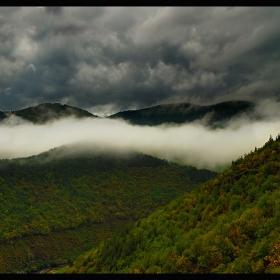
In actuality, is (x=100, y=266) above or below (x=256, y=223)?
below

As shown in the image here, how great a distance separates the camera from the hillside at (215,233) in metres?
107

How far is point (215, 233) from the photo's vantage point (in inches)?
4872

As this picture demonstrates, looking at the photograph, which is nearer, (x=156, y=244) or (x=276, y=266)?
(x=276, y=266)

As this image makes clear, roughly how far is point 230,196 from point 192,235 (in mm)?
25753

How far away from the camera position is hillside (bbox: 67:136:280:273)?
10656 cm

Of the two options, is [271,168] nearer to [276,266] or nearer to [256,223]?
[256,223]

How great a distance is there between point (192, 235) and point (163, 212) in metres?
46.6

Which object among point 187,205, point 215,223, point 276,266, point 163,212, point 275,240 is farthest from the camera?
point 163,212

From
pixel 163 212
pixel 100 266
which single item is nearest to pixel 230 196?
pixel 163 212

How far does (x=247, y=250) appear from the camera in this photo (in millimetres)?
107125
